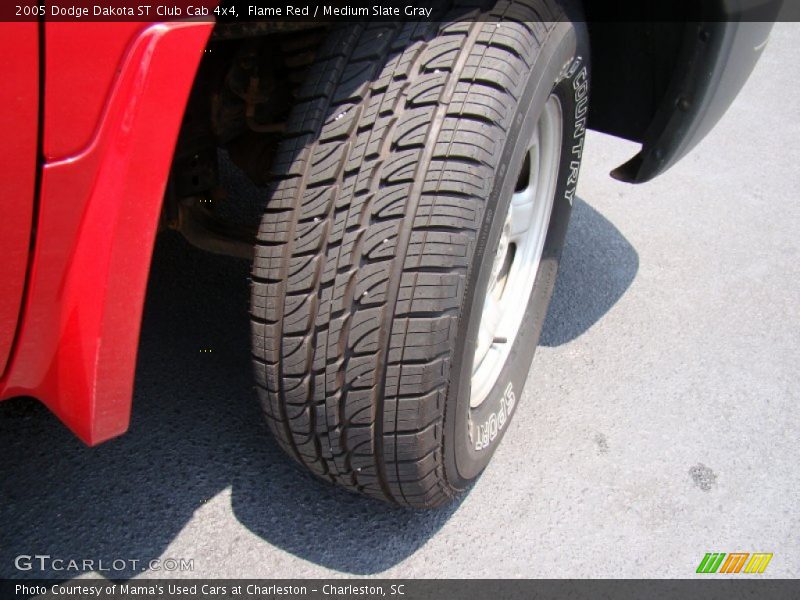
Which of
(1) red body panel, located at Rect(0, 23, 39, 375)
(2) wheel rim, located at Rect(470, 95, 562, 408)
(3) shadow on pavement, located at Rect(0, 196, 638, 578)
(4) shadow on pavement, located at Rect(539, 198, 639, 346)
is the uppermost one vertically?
(1) red body panel, located at Rect(0, 23, 39, 375)

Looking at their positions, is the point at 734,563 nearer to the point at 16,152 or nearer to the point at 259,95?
the point at 259,95

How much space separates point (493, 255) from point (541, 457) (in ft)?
2.26

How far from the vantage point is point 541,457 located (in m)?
1.96

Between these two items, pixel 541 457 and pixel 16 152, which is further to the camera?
pixel 541 457

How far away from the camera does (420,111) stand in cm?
134

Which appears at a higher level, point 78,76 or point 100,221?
point 78,76

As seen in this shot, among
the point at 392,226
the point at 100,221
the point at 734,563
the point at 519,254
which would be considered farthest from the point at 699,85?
the point at 100,221

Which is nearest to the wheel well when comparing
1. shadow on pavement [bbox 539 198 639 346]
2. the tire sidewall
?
the tire sidewall

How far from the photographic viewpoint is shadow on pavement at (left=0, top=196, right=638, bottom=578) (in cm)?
163

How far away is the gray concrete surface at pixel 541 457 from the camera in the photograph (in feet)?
5.47

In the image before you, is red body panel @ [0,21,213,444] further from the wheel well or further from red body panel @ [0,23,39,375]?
the wheel well

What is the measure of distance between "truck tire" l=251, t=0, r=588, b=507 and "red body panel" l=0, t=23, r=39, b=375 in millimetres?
454

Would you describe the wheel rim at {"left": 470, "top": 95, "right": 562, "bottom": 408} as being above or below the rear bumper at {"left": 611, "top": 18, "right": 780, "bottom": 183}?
below

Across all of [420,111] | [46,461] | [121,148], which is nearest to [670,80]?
[420,111]
